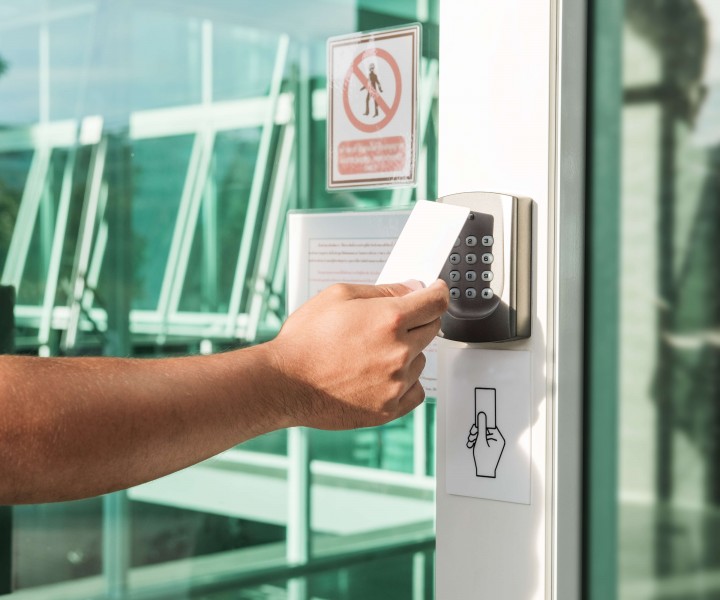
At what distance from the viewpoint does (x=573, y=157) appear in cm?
120

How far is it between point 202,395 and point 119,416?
0.09 meters

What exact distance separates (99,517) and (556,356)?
1269 mm

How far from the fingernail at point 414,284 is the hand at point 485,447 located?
0.61ft

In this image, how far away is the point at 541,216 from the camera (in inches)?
46.6

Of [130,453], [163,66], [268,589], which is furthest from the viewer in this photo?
[163,66]

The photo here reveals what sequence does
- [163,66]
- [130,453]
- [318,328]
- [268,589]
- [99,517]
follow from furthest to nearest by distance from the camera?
[99,517]
[163,66]
[268,589]
[318,328]
[130,453]

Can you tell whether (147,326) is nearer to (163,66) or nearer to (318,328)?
(163,66)

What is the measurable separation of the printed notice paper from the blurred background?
0.57 feet

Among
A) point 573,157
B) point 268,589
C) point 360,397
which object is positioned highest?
point 573,157

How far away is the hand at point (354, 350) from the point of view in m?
1.11

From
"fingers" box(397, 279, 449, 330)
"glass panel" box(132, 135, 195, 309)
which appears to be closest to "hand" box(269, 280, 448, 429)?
"fingers" box(397, 279, 449, 330)

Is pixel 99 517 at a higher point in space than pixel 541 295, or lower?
lower

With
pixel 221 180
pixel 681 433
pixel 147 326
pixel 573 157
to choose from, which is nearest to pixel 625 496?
pixel 681 433

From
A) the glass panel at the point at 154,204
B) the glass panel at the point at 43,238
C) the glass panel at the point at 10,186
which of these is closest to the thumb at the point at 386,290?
the glass panel at the point at 154,204
